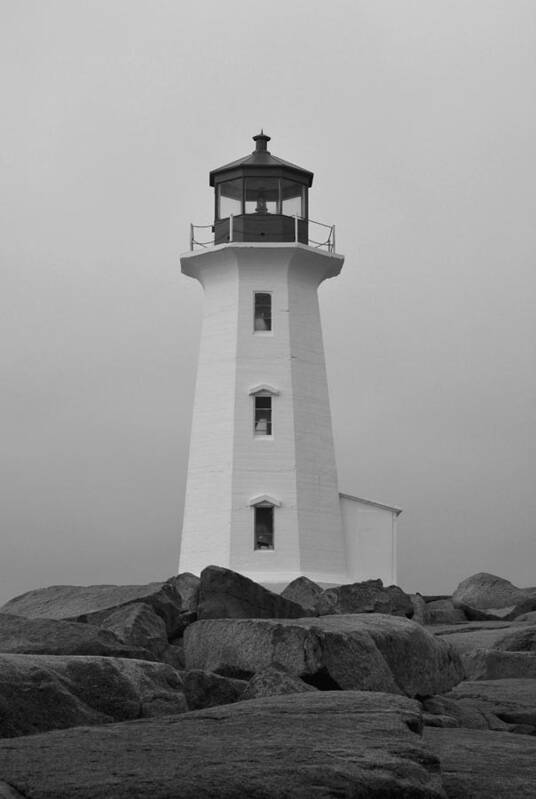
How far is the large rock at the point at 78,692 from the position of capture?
7527mm

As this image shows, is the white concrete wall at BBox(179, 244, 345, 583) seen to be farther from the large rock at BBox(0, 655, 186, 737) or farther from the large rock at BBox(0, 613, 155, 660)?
the large rock at BBox(0, 655, 186, 737)

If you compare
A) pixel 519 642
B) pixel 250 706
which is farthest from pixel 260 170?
pixel 250 706

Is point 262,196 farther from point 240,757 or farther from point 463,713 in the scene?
point 240,757

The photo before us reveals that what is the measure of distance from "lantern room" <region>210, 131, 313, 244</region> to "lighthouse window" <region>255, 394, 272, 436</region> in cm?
320

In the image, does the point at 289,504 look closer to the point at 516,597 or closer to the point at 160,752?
the point at 516,597

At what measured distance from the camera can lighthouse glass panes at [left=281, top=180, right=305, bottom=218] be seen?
29172 mm

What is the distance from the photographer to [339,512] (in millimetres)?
28203

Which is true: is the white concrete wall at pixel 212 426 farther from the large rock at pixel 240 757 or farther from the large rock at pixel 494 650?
the large rock at pixel 240 757

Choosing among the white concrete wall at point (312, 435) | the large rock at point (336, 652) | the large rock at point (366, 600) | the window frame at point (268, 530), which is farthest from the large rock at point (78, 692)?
the white concrete wall at point (312, 435)

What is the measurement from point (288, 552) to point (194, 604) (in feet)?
40.4

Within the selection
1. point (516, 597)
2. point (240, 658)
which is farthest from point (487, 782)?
point (516, 597)

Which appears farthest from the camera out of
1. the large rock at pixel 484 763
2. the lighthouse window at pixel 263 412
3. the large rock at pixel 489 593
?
the lighthouse window at pixel 263 412

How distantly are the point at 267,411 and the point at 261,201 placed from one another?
4.42 metres

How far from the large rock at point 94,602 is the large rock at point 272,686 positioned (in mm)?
Answer: 5117
